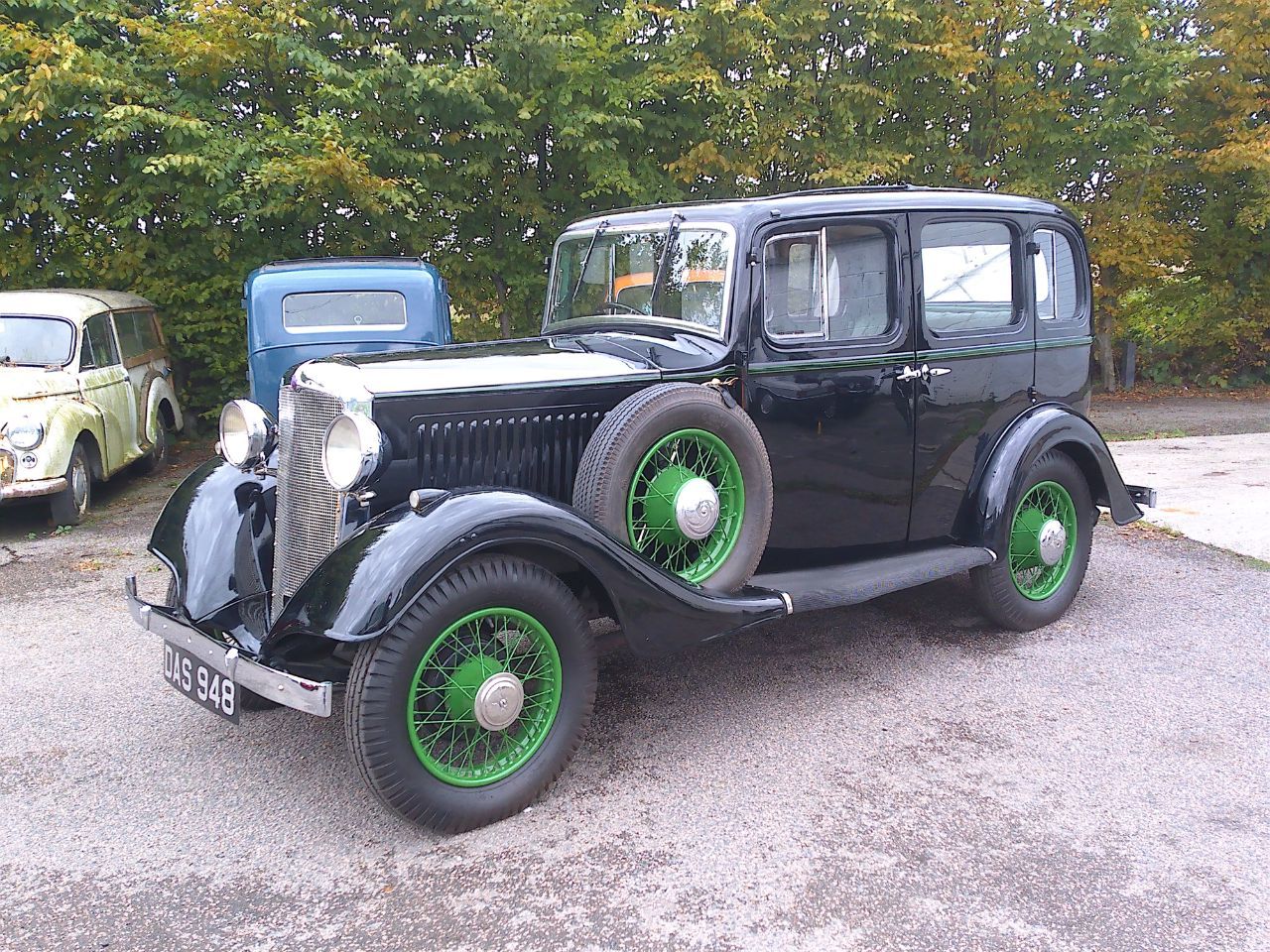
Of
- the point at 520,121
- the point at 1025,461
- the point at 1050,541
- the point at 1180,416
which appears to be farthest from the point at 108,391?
the point at 1180,416

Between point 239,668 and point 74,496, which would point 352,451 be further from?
point 74,496

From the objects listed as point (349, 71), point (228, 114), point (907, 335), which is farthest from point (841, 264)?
point (228, 114)

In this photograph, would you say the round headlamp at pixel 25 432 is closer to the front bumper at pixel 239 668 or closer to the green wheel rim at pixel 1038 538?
the front bumper at pixel 239 668

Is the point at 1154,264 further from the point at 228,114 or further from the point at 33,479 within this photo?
the point at 33,479

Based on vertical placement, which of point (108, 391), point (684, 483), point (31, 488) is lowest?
point (31, 488)

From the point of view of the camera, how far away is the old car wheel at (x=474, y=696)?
2.92 m

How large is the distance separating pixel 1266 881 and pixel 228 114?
975 centimetres

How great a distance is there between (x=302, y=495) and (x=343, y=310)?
196 inches

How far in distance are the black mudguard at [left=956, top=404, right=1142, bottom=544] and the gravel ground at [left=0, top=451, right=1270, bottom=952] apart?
24.2 inches

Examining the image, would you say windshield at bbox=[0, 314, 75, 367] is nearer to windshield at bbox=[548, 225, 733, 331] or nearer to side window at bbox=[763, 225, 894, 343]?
windshield at bbox=[548, 225, 733, 331]

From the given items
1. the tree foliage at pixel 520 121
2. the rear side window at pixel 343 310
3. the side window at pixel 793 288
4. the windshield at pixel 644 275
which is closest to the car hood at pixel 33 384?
the rear side window at pixel 343 310

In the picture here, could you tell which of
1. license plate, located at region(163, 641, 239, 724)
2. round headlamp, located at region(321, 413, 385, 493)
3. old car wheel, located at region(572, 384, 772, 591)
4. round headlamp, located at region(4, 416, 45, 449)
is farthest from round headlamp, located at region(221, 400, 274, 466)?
round headlamp, located at region(4, 416, 45, 449)

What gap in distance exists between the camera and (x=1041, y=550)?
4.74m

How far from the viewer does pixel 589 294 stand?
4.57 metres
